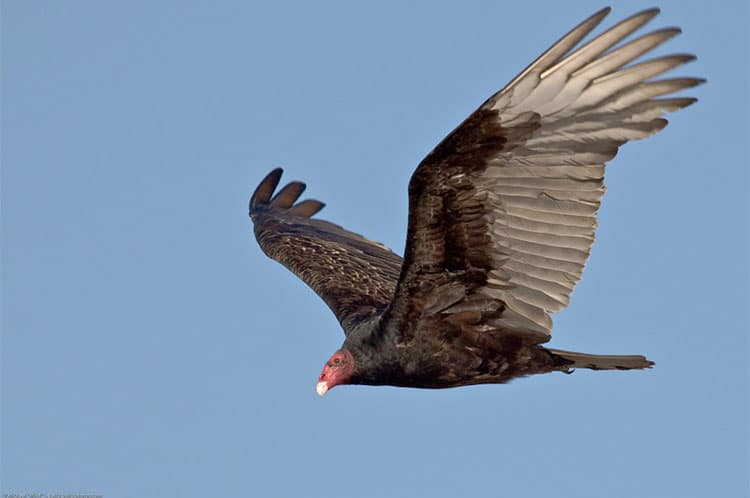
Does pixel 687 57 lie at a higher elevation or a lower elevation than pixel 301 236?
lower

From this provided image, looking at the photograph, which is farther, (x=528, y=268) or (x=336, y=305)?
(x=336, y=305)

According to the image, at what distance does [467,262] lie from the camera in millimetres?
8539

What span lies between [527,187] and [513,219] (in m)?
0.21

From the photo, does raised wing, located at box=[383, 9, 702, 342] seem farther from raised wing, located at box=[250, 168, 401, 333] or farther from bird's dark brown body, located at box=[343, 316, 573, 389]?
raised wing, located at box=[250, 168, 401, 333]

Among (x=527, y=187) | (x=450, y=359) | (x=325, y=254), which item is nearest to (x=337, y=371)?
(x=450, y=359)

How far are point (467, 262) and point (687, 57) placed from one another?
1.71 metres

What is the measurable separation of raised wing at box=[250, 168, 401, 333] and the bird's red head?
619 millimetres

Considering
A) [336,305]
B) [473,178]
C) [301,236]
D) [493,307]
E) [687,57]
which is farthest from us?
[301,236]

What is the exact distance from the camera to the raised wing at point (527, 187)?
25.9 feet

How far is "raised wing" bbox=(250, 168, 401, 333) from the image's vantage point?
1052cm

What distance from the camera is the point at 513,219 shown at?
8430mm

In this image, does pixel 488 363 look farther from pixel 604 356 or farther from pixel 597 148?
pixel 597 148

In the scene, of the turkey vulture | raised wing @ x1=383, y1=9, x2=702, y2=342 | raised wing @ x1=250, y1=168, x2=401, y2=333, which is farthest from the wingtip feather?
raised wing @ x1=383, y1=9, x2=702, y2=342

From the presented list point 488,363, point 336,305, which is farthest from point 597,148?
point 336,305
